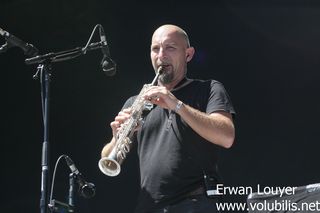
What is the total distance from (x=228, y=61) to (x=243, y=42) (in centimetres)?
19

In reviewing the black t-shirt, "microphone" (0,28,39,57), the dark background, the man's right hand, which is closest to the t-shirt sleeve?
the black t-shirt

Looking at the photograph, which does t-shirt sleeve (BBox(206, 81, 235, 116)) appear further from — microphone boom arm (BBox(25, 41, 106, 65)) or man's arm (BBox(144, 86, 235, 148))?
microphone boom arm (BBox(25, 41, 106, 65))

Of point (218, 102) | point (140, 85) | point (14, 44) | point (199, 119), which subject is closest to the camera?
point (199, 119)

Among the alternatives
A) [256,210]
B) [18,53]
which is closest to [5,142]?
[18,53]

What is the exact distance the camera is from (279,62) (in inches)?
177

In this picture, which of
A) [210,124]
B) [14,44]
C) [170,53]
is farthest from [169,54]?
[14,44]

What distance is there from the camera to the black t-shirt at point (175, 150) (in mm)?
2527

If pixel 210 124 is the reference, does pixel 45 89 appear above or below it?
above

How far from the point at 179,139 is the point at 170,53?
0.46 metres

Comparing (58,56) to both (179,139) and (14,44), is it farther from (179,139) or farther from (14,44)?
(179,139)

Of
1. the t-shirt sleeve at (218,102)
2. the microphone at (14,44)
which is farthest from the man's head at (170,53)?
the microphone at (14,44)

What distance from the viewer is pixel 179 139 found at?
8.52 feet

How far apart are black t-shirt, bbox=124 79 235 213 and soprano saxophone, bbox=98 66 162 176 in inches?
2.4

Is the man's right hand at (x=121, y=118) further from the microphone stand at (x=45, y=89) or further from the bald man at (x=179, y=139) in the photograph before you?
the microphone stand at (x=45, y=89)
